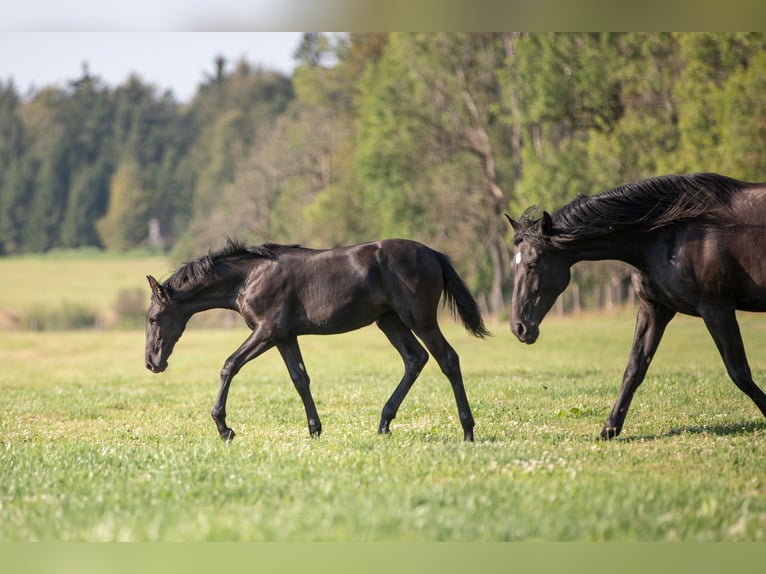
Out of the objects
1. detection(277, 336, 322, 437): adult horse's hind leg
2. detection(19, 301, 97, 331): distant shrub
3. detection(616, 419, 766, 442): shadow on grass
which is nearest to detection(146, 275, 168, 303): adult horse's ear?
detection(277, 336, 322, 437): adult horse's hind leg

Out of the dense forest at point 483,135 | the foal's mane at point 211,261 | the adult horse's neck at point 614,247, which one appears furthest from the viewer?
the dense forest at point 483,135

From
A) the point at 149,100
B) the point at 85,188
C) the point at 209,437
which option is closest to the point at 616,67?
the point at 209,437

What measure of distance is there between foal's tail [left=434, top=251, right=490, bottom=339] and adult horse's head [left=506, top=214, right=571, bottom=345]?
0.97 m

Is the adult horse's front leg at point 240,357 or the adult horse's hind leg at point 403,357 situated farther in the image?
the adult horse's hind leg at point 403,357

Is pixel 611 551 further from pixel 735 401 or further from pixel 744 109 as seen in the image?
pixel 744 109

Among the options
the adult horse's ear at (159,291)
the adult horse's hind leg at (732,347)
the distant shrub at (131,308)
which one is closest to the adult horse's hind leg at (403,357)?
the adult horse's ear at (159,291)

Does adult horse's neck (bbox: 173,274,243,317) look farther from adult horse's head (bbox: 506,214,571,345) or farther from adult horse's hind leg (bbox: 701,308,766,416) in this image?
adult horse's hind leg (bbox: 701,308,766,416)

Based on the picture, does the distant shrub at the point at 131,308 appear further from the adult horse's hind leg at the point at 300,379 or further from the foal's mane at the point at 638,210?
the foal's mane at the point at 638,210

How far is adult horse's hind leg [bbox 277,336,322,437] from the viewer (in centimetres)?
1142

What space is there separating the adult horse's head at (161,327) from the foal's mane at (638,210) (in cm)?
410

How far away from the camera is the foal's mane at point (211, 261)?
11617 mm

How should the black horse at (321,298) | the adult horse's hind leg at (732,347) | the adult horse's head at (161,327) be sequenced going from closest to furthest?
the adult horse's hind leg at (732,347), the black horse at (321,298), the adult horse's head at (161,327)

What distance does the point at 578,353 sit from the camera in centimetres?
2736

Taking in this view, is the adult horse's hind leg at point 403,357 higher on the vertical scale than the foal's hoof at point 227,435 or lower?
higher
